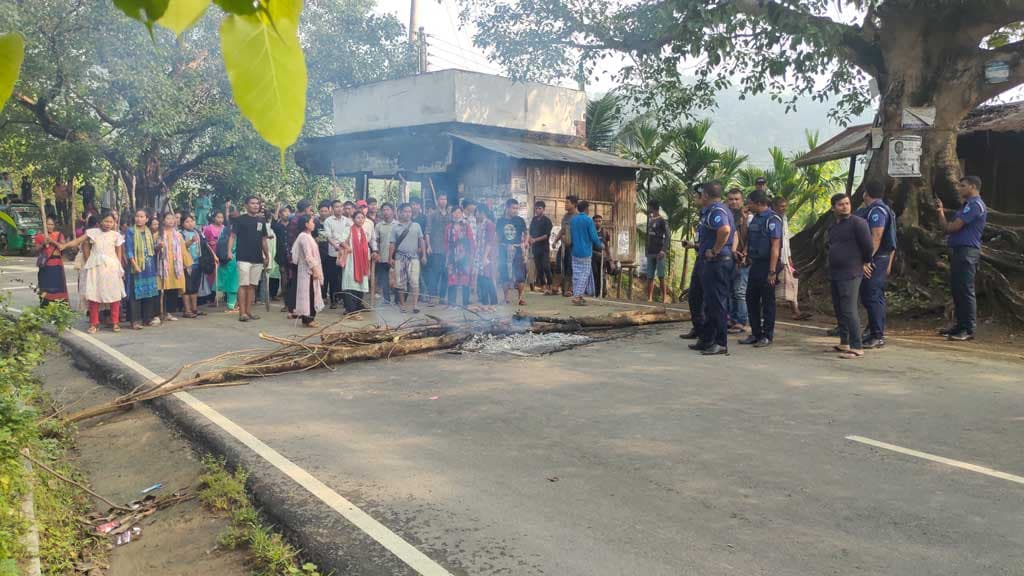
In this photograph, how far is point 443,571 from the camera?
Result: 3.16 metres

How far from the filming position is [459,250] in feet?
40.5

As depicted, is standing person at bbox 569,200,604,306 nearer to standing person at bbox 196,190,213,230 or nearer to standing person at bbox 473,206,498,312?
standing person at bbox 473,206,498,312

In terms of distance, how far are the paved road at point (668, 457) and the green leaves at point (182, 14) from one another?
2.69 metres

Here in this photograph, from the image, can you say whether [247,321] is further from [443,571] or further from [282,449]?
[443,571]

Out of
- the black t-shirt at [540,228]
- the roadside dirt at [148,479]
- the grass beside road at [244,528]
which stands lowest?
the roadside dirt at [148,479]

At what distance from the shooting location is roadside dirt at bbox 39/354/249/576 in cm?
368

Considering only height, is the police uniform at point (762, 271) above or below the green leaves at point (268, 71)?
below

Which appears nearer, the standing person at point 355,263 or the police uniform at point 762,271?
the police uniform at point 762,271

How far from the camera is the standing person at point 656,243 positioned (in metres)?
13.9

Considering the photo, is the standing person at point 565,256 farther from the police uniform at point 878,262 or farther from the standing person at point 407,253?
the police uniform at point 878,262

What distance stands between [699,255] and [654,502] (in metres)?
4.75

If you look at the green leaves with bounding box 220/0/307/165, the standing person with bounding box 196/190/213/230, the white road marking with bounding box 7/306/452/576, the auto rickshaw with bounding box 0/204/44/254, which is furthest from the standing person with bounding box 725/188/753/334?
the auto rickshaw with bounding box 0/204/44/254

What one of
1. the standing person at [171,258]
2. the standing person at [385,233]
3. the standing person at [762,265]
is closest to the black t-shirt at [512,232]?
the standing person at [385,233]

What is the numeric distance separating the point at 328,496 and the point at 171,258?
783 cm
